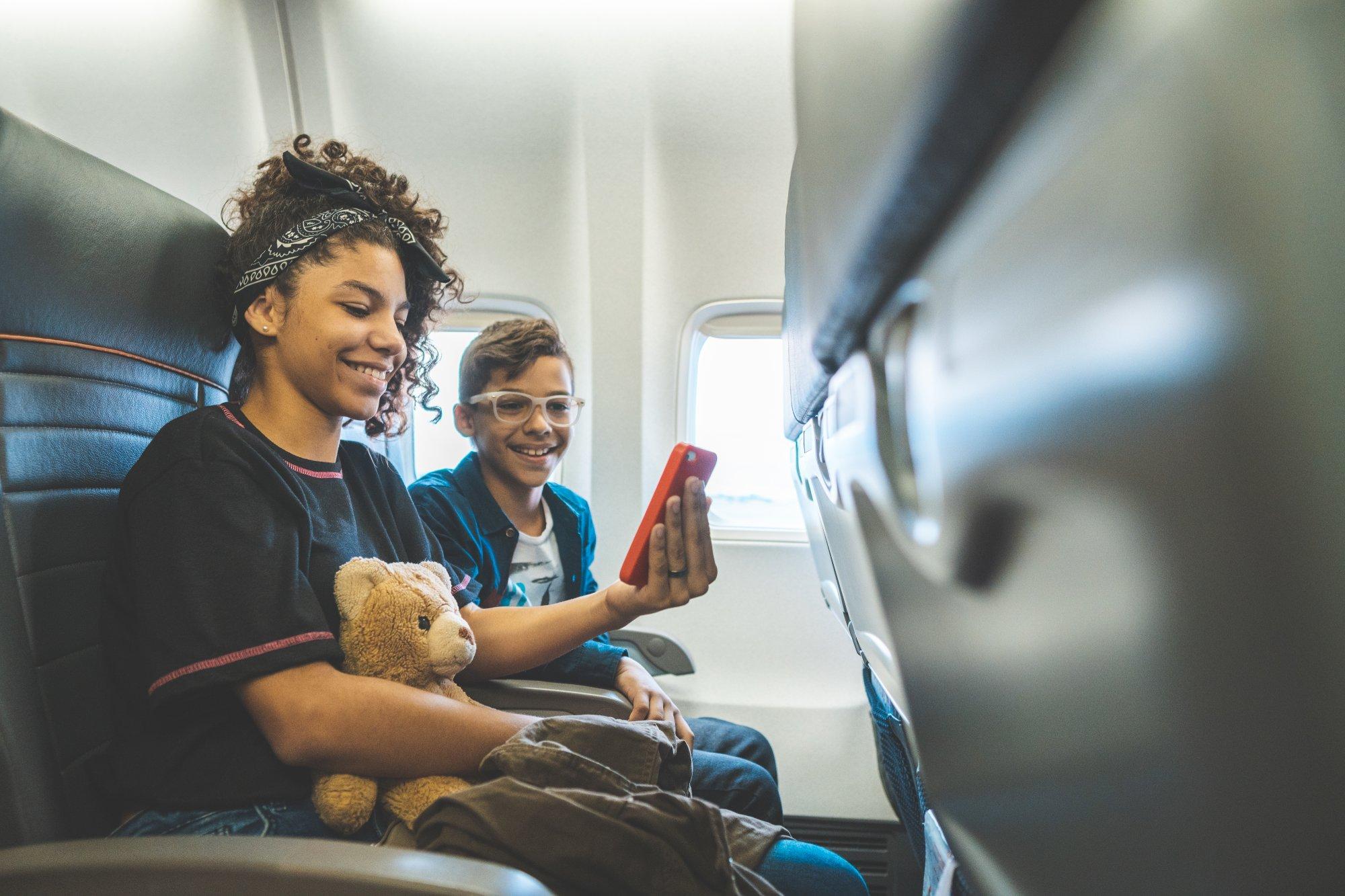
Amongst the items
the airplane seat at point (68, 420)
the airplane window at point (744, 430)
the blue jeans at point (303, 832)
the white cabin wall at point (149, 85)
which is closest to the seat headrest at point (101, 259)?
the airplane seat at point (68, 420)

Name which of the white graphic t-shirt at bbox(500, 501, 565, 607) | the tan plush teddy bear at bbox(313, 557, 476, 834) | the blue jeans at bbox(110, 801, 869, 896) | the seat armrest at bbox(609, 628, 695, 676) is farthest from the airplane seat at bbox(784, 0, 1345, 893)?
the seat armrest at bbox(609, 628, 695, 676)

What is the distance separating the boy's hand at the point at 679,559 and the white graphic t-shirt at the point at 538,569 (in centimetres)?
87

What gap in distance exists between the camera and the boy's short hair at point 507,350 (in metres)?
2.15

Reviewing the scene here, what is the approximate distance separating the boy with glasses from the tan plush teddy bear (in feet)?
2.32

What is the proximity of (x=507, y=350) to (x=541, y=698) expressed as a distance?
3.23 ft

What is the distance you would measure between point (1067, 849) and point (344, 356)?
1.11m

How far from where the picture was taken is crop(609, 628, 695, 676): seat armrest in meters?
2.68

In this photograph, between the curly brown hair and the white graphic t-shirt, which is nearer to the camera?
the curly brown hair

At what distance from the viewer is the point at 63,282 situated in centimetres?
101

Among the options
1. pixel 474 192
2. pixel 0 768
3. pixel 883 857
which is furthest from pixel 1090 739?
pixel 474 192

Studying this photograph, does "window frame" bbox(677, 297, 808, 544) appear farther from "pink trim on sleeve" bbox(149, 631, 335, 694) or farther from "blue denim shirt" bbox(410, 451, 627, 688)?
"pink trim on sleeve" bbox(149, 631, 335, 694)

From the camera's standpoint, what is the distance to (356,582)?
109 cm

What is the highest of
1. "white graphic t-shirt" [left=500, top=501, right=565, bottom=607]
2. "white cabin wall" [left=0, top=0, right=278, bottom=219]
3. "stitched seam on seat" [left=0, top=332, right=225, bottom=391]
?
"white cabin wall" [left=0, top=0, right=278, bottom=219]

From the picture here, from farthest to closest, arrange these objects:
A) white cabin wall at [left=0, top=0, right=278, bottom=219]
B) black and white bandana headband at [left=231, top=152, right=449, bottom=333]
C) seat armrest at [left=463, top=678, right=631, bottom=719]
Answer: white cabin wall at [left=0, top=0, right=278, bottom=219] < seat armrest at [left=463, top=678, right=631, bottom=719] < black and white bandana headband at [left=231, top=152, right=449, bottom=333]
